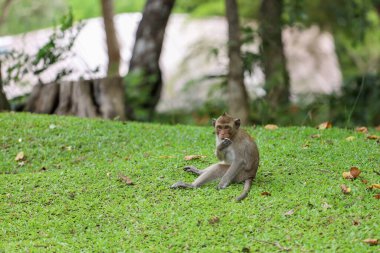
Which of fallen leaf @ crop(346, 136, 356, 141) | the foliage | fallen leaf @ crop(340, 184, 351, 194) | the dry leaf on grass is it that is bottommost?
fallen leaf @ crop(346, 136, 356, 141)

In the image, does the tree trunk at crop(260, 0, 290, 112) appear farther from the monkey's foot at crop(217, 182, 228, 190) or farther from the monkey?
the monkey's foot at crop(217, 182, 228, 190)

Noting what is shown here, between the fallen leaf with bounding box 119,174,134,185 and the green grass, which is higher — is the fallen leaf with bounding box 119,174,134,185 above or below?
above

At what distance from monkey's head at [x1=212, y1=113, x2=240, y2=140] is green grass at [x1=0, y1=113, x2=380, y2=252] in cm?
54

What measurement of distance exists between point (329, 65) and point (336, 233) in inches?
896

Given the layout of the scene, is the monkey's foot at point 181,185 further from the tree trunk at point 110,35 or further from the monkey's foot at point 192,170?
the tree trunk at point 110,35

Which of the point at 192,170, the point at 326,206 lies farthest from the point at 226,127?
the point at 326,206

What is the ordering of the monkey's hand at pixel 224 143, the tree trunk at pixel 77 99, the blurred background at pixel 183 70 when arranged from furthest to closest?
the blurred background at pixel 183 70 → the tree trunk at pixel 77 99 → the monkey's hand at pixel 224 143

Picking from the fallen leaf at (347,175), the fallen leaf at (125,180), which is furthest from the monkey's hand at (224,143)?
the fallen leaf at (347,175)

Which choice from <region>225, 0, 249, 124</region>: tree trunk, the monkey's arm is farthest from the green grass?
<region>225, 0, 249, 124</region>: tree trunk

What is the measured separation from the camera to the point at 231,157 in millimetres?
6648

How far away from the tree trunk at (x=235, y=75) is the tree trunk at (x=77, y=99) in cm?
214

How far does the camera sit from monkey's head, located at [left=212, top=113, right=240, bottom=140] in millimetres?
6539

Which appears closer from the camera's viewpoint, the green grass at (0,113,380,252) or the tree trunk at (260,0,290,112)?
the green grass at (0,113,380,252)

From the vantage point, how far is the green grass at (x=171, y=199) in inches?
220
